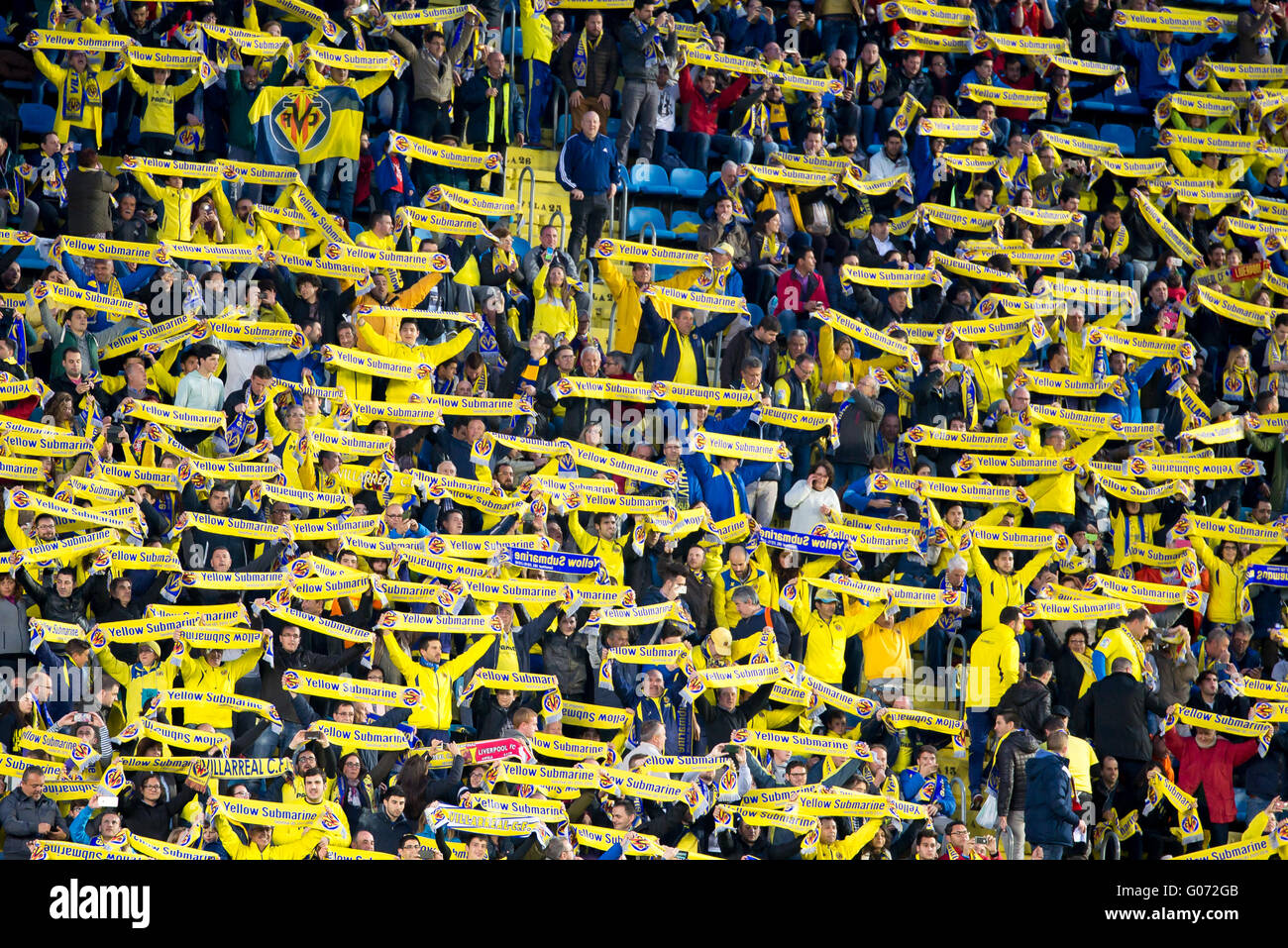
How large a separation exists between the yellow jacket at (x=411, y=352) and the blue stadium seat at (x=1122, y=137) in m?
7.07

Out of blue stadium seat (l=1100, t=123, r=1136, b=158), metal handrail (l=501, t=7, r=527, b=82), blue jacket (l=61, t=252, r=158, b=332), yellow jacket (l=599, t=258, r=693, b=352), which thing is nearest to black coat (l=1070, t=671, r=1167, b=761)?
yellow jacket (l=599, t=258, r=693, b=352)

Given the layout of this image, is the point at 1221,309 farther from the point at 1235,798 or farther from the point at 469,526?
the point at 469,526

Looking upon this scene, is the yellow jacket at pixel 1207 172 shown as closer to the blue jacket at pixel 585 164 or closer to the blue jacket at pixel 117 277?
the blue jacket at pixel 585 164

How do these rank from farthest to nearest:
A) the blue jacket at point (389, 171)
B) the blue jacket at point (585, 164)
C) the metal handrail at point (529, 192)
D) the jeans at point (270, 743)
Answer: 1. the metal handrail at point (529, 192)
2. the blue jacket at point (585, 164)
3. the blue jacket at point (389, 171)
4. the jeans at point (270, 743)

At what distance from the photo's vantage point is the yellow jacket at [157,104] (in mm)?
18672

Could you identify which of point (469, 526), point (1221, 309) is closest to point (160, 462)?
point (469, 526)

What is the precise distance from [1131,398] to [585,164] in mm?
5139

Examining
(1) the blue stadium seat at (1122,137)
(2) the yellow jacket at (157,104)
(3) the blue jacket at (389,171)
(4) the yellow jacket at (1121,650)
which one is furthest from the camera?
(1) the blue stadium seat at (1122,137)

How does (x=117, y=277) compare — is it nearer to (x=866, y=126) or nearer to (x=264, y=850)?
(x=264, y=850)

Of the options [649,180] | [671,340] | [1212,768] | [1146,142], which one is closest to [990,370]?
[671,340]

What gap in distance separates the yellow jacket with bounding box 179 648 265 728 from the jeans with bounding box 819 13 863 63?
8493mm

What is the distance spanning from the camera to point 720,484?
17344mm

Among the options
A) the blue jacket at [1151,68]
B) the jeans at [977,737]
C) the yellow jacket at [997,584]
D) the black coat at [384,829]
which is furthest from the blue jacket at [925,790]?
the blue jacket at [1151,68]
